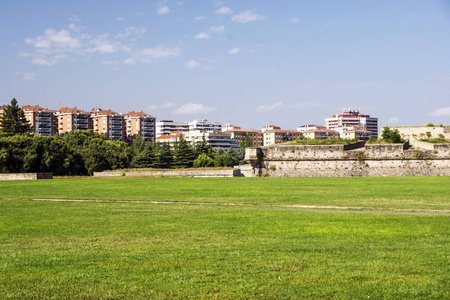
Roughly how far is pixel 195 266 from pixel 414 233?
20.6ft

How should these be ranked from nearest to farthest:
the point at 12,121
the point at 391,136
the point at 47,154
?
the point at 391,136
the point at 47,154
the point at 12,121

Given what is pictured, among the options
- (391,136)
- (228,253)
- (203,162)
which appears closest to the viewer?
(228,253)

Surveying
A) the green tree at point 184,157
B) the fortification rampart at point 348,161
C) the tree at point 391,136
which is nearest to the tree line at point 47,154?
the green tree at point 184,157

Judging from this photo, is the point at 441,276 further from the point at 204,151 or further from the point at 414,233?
the point at 204,151

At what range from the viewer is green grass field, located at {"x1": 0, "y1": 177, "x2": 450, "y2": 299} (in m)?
7.60

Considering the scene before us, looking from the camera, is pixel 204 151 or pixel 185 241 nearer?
pixel 185 241

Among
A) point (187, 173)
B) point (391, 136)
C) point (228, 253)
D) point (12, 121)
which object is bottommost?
point (228, 253)

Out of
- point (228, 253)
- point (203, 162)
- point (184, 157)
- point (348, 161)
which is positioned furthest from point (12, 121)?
point (228, 253)

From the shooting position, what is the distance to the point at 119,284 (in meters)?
7.95

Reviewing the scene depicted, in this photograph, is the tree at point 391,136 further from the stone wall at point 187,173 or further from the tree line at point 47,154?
the tree line at point 47,154

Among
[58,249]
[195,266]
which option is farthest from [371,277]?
[58,249]

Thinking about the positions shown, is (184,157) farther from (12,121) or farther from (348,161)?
(348,161)

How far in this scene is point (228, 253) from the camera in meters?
10.1

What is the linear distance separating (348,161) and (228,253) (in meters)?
37.8
